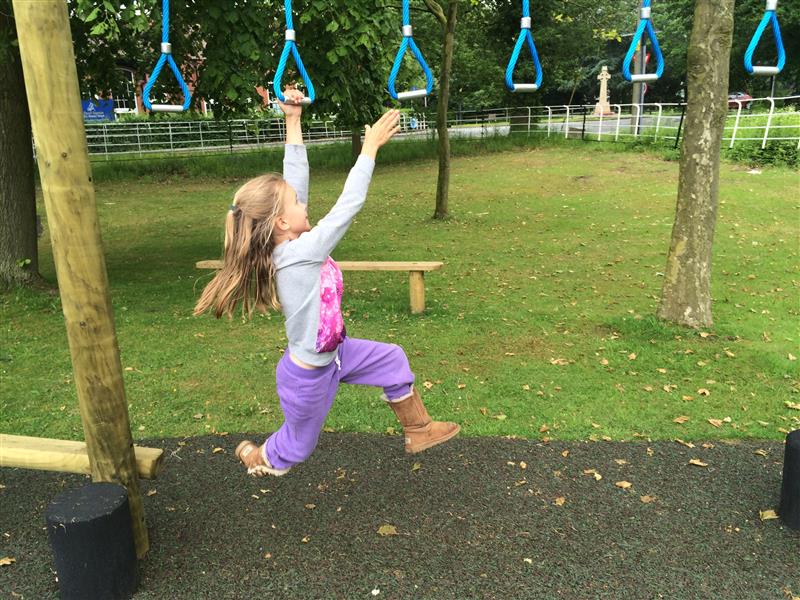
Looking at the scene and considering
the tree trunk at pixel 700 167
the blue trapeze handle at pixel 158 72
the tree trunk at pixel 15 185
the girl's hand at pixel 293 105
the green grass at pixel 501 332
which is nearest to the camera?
the girl's hand at pixel 293 105

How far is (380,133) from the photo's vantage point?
2836 millimetres

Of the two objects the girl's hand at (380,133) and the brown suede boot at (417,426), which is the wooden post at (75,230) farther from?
the brown suede boot at (417,426)

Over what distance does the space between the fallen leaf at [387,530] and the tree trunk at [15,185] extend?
253 inches

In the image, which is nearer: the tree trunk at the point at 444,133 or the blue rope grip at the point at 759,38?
the blue rope grip at the point at 759,38

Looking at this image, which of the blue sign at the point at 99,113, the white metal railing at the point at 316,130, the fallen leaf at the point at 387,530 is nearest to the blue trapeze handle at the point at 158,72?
the fallen leaf at the point at 387,530

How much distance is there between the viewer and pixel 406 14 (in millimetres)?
3873

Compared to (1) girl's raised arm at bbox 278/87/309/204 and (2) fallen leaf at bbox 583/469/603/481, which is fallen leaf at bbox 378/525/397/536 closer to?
(2) fallen leaf at bbox 583/469/603/481

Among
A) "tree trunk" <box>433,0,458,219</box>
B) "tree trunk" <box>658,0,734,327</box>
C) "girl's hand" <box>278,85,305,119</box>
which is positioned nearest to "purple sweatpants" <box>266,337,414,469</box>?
"girl's hand" <box>278,85,305,119</box>

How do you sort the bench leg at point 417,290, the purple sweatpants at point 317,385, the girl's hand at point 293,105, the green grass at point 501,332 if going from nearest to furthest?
the purple sweatpants at point 317,385
the girl's hand at point 293,105
the green grass at point 501,332
the bench leg at point 417,290

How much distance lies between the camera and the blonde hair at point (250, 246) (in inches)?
108

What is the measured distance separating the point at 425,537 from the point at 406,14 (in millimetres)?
2930

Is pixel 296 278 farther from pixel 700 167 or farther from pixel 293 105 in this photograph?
pixel 700 167

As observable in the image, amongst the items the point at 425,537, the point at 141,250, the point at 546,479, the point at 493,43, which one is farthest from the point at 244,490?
the point at 493,43

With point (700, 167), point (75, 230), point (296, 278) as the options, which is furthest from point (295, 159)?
point (700, 167)
